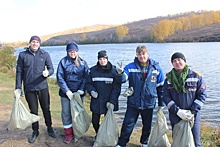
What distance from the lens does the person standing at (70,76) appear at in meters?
4.20

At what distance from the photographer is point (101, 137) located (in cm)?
412

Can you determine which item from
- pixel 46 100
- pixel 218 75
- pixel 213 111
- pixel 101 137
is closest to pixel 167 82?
pixel 101 137

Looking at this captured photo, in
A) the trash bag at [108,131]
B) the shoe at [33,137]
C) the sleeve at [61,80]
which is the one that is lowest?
the shoe at [33,137]

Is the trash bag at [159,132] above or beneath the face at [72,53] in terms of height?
beneath

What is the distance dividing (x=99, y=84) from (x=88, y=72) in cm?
32

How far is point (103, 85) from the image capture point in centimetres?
415

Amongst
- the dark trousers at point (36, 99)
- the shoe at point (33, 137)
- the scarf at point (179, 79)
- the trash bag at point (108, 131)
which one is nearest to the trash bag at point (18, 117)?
the dark trousers at point (36, 99)

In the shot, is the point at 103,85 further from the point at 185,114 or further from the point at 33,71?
the point at 185,114

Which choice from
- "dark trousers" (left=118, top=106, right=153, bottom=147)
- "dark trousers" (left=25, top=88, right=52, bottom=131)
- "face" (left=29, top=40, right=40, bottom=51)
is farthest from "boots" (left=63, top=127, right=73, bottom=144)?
"face" (left=29, top=40, right=40, bottom=51)

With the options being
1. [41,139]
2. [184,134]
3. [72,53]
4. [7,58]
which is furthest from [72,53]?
[7,58]

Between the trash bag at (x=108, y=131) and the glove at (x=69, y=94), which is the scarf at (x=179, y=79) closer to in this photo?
the trash bag at (x=108, y=131)

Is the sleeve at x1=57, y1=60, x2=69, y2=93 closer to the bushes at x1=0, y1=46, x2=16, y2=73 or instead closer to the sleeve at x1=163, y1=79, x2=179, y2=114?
the sleeve at x1=163, y1=79, x2=179, y2=114

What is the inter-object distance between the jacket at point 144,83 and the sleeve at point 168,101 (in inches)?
10.8

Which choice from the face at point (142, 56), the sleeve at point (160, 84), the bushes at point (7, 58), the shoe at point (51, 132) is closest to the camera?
the face at point (142, 56)
